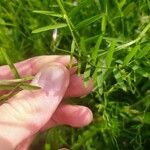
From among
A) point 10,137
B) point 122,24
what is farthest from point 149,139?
point 10,137

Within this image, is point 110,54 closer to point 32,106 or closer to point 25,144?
point 32,106

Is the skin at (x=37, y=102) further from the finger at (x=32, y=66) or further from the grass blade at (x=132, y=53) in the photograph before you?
the grass blade at (x=132, y=53)

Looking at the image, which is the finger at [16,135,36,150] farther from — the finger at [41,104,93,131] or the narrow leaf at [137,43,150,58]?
the narrow leaf at [137,43,150,58]

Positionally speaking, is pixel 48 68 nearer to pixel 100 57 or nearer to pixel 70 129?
pixel 100 57

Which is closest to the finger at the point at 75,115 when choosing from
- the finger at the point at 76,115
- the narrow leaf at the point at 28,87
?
the finger at the point at 76,115

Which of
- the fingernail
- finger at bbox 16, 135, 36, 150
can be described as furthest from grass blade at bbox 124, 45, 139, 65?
finger at bbox 16, 135, 36, 150
